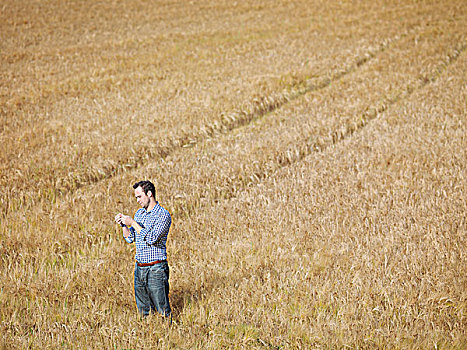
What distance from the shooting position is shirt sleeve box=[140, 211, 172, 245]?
Answer: 12.0 feet

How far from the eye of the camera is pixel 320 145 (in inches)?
384

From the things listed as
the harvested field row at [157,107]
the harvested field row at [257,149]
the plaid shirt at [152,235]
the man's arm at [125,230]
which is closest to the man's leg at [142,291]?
the plaid shirt at [152,235]

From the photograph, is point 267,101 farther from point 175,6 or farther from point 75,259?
point 175,6

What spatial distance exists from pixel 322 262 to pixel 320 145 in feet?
16.2

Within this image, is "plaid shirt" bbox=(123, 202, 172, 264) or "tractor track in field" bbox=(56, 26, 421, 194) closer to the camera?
"plaid shirt" bbox=(123, 202, 172, 264)

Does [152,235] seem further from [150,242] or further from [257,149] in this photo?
[257,149]

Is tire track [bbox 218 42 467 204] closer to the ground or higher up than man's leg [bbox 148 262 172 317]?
higher up

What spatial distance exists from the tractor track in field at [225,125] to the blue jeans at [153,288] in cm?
455

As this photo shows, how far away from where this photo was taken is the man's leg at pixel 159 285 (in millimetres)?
3756

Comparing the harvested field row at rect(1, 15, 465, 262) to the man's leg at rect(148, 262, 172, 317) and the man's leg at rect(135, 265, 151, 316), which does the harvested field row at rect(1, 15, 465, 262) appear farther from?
the man's leg at rect(148, 262, 172, 317)

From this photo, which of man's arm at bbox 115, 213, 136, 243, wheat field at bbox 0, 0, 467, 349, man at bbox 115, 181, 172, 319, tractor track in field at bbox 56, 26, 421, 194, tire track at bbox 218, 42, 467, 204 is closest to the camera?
man's arm at bbox 115, 213, 136, 243

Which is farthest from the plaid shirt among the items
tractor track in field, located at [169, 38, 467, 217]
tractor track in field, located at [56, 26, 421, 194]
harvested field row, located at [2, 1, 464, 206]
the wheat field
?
harvested field row, located at [2, 1, 464, 206]

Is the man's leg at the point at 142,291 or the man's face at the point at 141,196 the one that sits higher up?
the man's face at the point at 141,196

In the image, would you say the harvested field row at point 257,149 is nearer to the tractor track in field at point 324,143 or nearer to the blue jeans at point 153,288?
the tractor track in field at point 324,143
